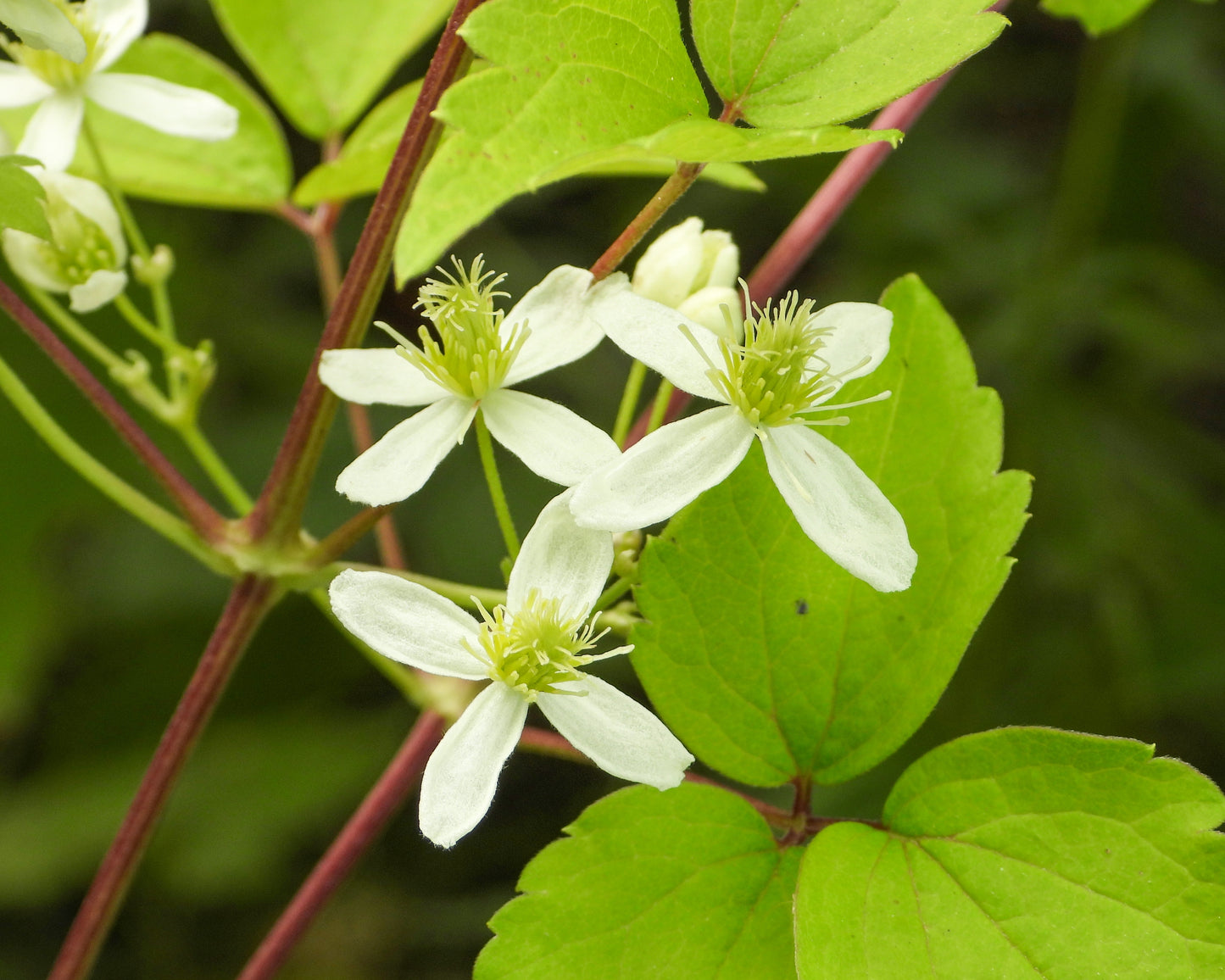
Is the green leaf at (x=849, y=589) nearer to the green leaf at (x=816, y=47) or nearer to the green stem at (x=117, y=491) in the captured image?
the green leaf at (x=816, y=47)

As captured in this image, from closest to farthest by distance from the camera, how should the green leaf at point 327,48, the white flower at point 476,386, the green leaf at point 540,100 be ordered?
the green leaf at point 540,100, the white flower at point 476,386, the green leaf at point 327,48

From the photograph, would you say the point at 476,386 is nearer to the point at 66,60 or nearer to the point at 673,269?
the point at 673,269

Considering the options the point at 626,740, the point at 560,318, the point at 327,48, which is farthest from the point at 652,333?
the point at 327,48

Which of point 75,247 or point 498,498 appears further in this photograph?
point 75,247

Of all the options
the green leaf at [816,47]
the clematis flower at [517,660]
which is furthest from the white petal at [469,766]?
the green leaf at [816,47]

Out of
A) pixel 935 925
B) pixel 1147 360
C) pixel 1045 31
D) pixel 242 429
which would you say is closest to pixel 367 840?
pixel 935 925
